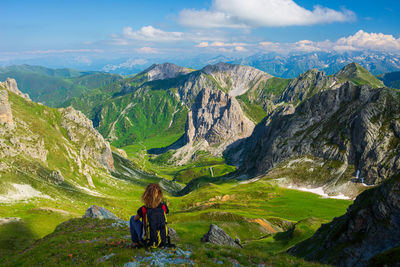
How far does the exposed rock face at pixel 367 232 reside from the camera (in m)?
26.5

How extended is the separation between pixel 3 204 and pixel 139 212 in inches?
4331

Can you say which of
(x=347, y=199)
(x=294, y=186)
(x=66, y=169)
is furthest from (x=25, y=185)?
(x=347, y=199)

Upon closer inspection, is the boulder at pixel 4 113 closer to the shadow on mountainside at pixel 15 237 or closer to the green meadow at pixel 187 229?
the green meadow at pixel 187 229

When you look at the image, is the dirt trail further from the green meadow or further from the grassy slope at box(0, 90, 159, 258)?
the grassy slope at box(0, 90, 159, 258)

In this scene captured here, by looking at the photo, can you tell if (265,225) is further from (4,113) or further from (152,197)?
(4,113)

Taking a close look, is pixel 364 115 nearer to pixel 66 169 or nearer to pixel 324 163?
pixel 324 163

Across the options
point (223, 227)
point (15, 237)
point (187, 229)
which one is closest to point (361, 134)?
point (223, 227)

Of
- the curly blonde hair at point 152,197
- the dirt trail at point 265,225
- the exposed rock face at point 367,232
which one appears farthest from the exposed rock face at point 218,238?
the dirt trail at point 265,225

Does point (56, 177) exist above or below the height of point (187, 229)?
below

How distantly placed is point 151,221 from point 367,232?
26226 mm

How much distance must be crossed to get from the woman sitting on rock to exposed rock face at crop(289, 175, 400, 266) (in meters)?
21.7

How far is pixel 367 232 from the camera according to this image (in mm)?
28125

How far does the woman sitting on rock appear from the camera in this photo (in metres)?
16.5

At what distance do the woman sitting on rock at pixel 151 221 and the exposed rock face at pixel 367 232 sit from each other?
21.7m
